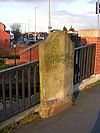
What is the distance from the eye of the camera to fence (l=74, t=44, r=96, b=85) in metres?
7.41

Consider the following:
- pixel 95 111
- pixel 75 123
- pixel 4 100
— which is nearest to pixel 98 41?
pixel 95 111

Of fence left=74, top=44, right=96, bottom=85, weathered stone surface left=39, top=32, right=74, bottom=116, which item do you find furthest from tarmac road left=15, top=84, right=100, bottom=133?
fence left=74, top=44, right=96, bottom=85

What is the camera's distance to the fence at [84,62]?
24.3 ft

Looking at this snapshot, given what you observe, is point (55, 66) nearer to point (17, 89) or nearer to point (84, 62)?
point (17, 89)

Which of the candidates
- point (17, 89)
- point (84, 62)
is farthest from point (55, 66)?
point (84, 62)

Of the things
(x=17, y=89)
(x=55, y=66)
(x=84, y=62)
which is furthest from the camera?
(x=84, y=62)

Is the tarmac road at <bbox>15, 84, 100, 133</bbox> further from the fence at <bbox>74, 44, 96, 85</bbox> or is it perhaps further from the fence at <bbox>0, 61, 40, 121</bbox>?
the fence at <bbox>74, 44, 96, 85</bbox>

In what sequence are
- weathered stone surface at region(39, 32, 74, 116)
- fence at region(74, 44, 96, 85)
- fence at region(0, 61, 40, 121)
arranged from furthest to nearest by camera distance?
fence at region(74, 44, 96, 85)
weathered stone surface at region(39, 32, 74, 116)
fence at region(0, 61, 40, 121)

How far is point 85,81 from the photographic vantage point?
7.95 meters

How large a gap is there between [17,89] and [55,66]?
3.00 ft

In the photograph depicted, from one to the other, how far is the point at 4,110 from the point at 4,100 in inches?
6.8

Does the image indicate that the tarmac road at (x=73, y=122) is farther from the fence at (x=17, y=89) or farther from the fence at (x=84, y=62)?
the fence at (x=84, y=62)

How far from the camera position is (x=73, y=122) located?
5371 mm

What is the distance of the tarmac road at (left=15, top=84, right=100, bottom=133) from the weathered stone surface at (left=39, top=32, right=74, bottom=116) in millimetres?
321
